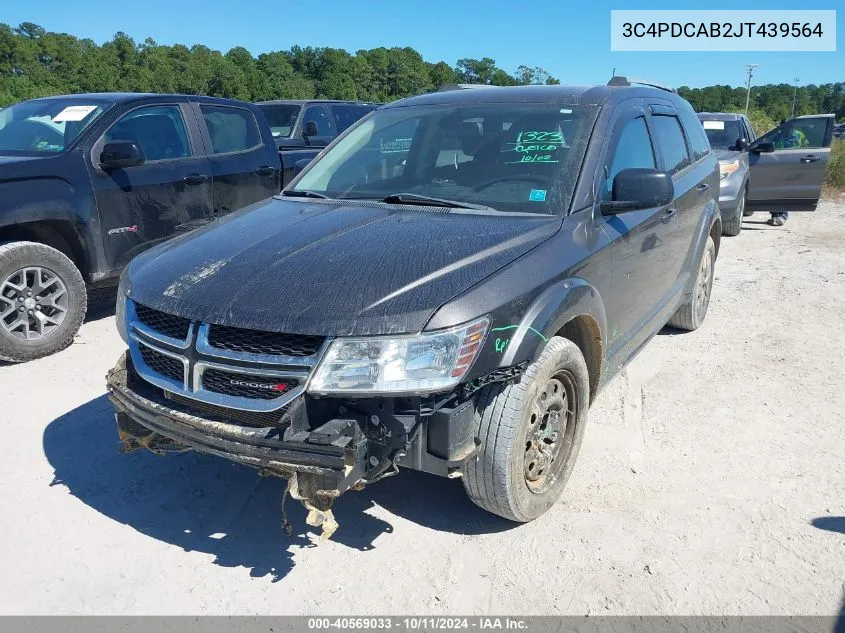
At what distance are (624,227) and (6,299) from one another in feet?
13.6

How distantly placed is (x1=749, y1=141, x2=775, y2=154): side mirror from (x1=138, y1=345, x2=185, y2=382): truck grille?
9480 mm

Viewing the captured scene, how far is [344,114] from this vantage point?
11.5 meters

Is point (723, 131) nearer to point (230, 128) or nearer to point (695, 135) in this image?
point (695, 135)

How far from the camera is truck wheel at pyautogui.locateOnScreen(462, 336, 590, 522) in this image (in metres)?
2.71

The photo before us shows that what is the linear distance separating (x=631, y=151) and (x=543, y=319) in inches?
63.1

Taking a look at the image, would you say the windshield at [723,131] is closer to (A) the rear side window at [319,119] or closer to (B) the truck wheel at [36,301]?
(A) the rear side window at [319,119]

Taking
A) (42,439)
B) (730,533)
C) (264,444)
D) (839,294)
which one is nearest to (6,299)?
(42,439)

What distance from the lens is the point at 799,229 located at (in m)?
11.4

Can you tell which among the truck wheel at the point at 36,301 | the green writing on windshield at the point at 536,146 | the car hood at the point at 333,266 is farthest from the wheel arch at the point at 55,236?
the green writing on windshield at the point at 536,146

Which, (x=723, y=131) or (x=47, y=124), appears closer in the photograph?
(x=47, y=124)

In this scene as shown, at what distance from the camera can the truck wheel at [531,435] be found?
2.71 metres

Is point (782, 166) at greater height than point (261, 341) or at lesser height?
lesser

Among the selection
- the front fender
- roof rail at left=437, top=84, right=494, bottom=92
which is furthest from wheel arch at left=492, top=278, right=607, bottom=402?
roof rail at left=437, top=84, right=494, bottom=92

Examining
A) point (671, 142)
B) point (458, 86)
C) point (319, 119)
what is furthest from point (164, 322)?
Answer: point (319, 119)
